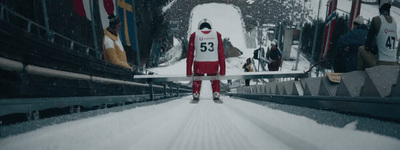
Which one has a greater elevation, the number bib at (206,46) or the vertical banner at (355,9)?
the vertical banner at (355,9)

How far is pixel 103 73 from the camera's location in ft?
10.4

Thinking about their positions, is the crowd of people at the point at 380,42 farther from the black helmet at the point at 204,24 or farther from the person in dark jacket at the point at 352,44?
the black helmet at the point at 204,24

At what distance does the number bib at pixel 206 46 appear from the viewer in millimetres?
4312

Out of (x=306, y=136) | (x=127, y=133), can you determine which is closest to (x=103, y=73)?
(x=127, y=133)

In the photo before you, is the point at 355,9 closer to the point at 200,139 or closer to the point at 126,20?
the point at 126,20

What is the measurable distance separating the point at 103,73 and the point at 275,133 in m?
2.60

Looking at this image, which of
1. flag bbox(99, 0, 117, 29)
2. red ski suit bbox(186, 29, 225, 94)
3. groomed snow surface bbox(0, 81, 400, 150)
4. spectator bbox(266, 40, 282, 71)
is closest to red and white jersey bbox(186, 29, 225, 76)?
red ski suit bbox(186, 29, 225, 94)

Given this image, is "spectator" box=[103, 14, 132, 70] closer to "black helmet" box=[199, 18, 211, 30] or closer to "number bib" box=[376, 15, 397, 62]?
"black helmet" box=[199, 18, 211, 30]

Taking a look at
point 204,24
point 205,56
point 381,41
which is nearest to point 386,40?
point 381,41

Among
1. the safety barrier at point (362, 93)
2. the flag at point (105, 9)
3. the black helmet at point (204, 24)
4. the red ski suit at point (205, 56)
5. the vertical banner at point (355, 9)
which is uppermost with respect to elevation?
the vertical banner at point (355, 9)

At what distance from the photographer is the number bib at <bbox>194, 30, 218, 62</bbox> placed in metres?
4.31

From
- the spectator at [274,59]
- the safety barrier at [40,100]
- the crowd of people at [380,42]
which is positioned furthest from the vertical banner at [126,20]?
the crowd of people at [380,42]

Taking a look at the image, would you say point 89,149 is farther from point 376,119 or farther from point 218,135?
point 376,119

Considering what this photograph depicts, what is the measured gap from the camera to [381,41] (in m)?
3.22
